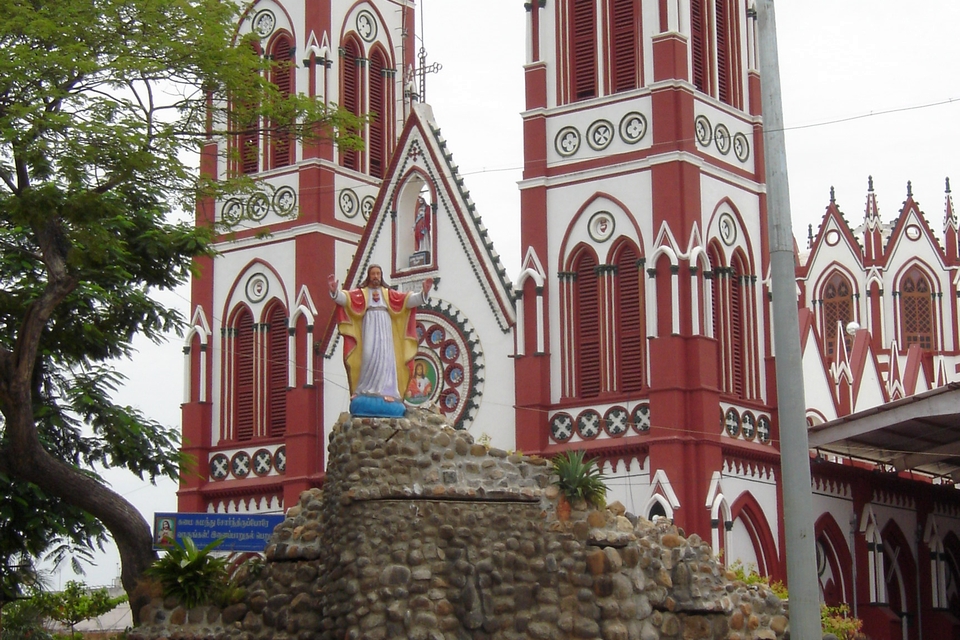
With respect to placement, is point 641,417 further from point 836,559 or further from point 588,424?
point 836,559

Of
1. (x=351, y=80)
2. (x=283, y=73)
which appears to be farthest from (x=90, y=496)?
(x=351, y=80)

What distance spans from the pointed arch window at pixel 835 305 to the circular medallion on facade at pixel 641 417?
2494 centimetres

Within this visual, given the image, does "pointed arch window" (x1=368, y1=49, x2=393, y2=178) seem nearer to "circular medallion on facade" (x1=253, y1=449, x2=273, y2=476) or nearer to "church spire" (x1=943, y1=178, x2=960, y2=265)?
"circular medallion on facade" (x1=253, y1=449, x2=273, y2=476)

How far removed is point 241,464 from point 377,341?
64.4ft

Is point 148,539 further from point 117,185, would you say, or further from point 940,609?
point 940,609

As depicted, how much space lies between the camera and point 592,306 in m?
36.3

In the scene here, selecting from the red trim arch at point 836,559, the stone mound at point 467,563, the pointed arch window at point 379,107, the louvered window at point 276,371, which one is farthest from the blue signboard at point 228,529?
the pointed arch window at point 379,107

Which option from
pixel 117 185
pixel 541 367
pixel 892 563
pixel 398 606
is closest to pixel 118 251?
pixel 117 185

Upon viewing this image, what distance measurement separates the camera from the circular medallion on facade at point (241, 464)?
1619 inches

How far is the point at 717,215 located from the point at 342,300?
52.3 feet

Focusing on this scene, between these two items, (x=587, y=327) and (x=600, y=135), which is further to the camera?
(x=600, y=135)

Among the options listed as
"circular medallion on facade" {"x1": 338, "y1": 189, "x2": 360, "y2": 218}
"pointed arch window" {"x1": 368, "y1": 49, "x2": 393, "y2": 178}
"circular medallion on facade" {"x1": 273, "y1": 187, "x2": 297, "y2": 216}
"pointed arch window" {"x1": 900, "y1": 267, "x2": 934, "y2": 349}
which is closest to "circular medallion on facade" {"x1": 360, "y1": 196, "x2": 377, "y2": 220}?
"circular medallion on facade" {"x1": 338, "y1": 189, "x2": 360, "y2": 218}

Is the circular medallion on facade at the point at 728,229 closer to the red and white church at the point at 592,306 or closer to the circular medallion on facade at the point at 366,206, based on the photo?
the red and white church at the point at 592,306

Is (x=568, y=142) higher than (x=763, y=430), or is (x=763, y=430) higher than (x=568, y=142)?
(x=568, y=142)
